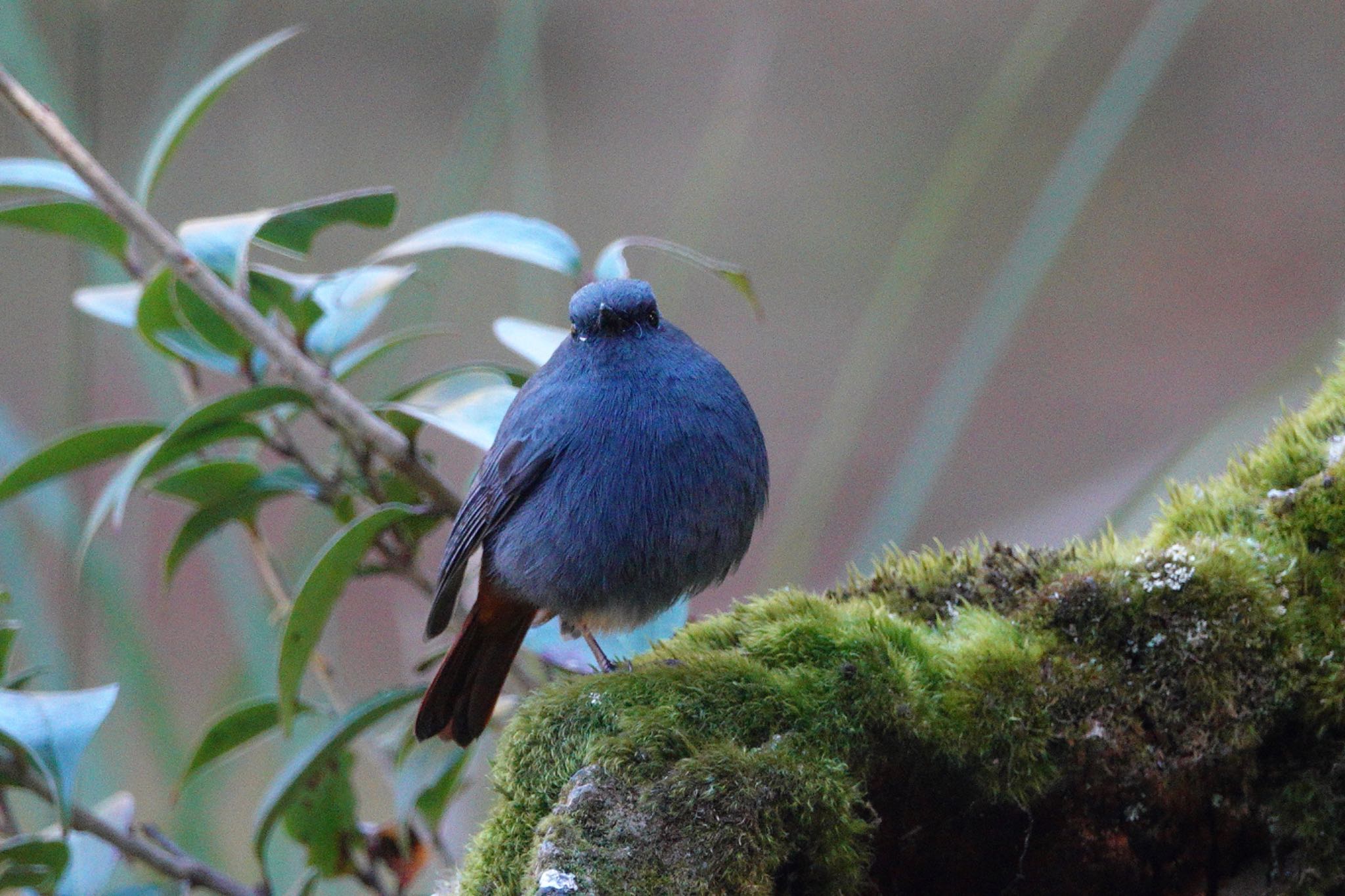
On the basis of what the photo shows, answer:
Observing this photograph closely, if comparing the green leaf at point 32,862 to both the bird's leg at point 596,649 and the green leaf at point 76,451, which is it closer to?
the green leaf at point 76,451

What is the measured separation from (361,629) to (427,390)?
3.15 metres

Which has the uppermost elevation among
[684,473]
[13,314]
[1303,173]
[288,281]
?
[1303,173]

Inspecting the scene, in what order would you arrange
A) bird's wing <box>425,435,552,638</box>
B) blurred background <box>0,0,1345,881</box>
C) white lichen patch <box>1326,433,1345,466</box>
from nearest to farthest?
white lichen patch <box>1326,433,1345,466</box> → bird's wing <box>425,435,552,638</box> → blurred background <box>0,0,1345,881</box>

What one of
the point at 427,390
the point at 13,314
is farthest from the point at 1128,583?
the point at 13,314

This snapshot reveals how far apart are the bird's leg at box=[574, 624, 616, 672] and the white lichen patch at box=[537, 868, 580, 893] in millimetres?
643

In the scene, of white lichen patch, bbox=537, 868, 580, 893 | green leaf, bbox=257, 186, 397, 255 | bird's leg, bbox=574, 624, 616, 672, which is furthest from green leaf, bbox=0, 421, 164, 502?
white lichen patch, bbox=537, 868, 580, 893

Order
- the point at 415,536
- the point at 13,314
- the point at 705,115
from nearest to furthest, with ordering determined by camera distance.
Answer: the point at 415,536, the point at 705,115, the point at 13,314

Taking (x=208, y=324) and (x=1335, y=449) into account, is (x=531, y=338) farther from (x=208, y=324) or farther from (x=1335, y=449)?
(x=1335, y=449)

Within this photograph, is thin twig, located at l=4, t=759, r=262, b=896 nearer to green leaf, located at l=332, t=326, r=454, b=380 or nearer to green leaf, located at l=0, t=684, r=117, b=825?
green leaf, located at l=0, t=684, r=117, b=825

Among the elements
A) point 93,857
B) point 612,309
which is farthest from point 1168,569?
point 93,857

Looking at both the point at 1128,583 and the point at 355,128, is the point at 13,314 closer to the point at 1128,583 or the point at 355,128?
the point at 355,128

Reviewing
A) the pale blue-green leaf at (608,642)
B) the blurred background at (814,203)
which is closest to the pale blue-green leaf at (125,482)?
the pale blue-green leaf at (608,642)

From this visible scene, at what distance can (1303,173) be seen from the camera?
420 centimetres

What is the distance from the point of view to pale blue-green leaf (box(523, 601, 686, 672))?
1.71m
